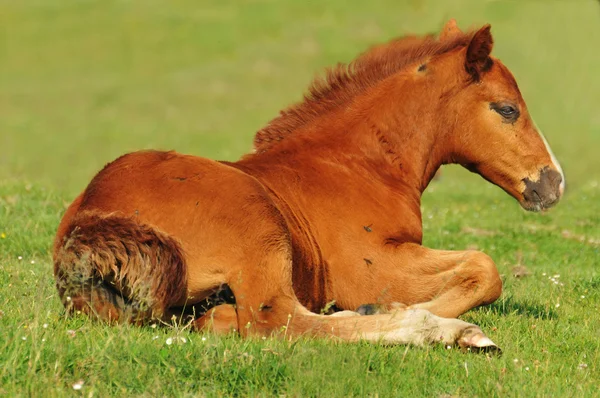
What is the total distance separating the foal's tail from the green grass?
168 mm

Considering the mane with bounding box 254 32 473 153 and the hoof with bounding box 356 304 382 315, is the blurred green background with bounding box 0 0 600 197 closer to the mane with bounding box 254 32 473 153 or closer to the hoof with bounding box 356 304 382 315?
the mane with bounding box 254 32 473 153

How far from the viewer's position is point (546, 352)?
583cm

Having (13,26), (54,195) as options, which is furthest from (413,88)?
(13,26)

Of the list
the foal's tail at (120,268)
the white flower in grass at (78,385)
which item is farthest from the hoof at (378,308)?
the white flower in grass at (78,385)

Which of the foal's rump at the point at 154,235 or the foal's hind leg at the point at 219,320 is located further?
the foal's hind leg at the point at 219,320

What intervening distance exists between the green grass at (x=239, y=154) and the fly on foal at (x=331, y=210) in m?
0.29

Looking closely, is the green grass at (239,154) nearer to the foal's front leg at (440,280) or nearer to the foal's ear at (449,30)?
the foal's front leg at (440,280)

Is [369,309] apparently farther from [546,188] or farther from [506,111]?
[506,111]

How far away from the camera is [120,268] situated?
17.5 ft

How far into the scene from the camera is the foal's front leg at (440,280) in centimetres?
625

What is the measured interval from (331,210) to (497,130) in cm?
158

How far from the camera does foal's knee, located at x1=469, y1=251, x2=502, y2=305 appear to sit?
6.27 m

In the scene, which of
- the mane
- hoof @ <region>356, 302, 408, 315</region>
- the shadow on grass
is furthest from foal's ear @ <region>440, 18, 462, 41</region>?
hoof @ <region>356, 302, 408, 315</region>

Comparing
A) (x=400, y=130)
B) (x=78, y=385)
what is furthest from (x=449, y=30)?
(x=78, y=385)
